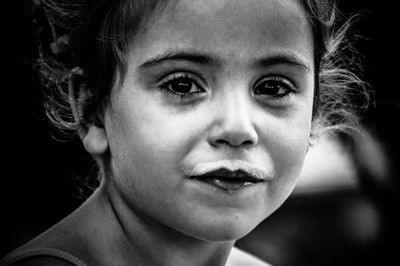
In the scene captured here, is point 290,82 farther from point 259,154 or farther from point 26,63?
point 26,63

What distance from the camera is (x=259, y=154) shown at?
1414 mm

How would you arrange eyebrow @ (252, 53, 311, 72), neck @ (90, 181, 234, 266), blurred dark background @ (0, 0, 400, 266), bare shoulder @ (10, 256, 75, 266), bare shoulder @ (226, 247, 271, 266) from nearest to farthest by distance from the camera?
1. bare shoulder @ (10, 256, 75, 266)
2. eyebrow @ (252, 53, 311, 72)
3. neck @ (90, 181, 234, 266)
4. bare shoulder @ (226, 247, 271, 266)
5. blurred dark background @ (0, 0, 400, 266)

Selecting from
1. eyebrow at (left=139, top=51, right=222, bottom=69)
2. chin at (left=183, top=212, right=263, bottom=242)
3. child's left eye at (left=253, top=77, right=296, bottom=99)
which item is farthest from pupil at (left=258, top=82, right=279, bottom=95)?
chin at (left=183, top=212, right=263, bottom=242)

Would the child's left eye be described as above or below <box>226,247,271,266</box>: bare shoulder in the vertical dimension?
above

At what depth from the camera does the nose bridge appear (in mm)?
1328

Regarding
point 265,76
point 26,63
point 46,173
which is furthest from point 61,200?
point 265,76

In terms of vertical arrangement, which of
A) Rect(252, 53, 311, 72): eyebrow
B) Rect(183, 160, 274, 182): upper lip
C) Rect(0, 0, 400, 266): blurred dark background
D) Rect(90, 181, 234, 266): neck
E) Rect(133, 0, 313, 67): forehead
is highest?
Rect(133, 0, 313, 67): forehead

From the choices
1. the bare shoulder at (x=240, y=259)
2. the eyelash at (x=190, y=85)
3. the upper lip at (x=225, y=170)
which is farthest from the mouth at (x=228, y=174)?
the bare shoulder at (x=240, y=259)

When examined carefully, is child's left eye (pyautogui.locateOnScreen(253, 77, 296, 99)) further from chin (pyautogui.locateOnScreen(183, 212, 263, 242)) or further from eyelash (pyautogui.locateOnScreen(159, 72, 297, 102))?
chin (pyautogui.locateOnScreen(183, 212, 263, 242))

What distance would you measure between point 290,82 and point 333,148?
57.1 inches

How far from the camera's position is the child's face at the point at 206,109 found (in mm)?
1365

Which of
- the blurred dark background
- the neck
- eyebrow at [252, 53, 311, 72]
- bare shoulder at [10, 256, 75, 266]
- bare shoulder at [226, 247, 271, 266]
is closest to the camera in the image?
bare shoulder at [10, 256, 75, 266]

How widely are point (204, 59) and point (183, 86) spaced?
84mm

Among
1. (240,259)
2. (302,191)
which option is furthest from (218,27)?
(302,191)
